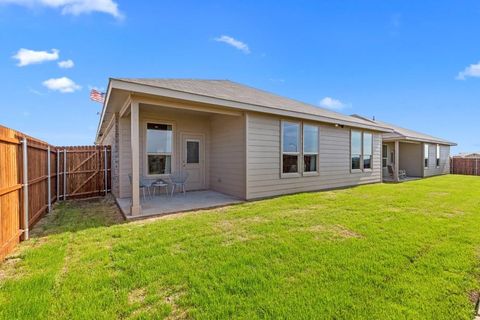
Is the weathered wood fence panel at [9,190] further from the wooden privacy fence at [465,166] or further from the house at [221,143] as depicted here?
the wooden privacy fence at [465,166]

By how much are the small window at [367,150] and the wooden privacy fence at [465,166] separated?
14.0 m

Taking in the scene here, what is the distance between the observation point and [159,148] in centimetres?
805

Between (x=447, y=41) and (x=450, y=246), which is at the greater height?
(x=447, y=41)

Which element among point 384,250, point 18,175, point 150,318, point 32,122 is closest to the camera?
point 150,318

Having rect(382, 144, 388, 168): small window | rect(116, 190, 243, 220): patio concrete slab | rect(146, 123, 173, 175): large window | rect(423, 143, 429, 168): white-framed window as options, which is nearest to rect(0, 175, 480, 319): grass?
rect(116, 190, 243, 220): patio concrete slab

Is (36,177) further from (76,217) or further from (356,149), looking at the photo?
(356,149)

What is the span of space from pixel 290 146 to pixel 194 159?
11.7 feet

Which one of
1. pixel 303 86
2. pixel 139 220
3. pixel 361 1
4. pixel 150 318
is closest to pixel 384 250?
pixel 150 318

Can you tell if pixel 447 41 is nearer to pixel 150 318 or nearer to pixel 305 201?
pixel 305 201

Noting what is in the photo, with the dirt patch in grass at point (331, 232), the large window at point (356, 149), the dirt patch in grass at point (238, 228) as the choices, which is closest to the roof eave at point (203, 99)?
the large window at point (356, 149)

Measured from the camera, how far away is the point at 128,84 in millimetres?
5090

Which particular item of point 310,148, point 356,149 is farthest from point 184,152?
point 356,149

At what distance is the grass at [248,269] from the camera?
2.07 metres

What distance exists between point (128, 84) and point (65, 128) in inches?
729
